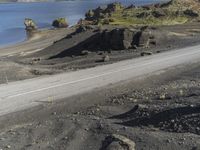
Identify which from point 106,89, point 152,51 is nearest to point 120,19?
point 152,51

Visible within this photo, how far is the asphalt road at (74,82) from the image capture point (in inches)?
707

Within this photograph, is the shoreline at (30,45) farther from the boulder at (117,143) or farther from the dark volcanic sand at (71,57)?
the boulder at (117,143)

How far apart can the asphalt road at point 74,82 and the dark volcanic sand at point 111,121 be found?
786 millimetres

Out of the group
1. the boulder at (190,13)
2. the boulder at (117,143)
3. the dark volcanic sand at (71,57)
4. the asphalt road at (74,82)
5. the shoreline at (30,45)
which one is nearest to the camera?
the boulder at (117,143)

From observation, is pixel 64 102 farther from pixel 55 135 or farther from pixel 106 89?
pixel 55 135

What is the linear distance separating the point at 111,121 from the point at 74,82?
772 cm

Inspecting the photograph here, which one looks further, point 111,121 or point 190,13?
point 190,13

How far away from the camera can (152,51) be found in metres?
33.3

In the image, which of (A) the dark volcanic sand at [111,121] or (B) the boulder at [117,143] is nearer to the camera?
(B) the boulder at [117,143]

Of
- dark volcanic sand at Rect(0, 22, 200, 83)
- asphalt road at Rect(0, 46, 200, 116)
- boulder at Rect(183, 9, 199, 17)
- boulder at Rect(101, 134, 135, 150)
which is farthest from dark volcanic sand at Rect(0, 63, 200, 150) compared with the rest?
boulder at Rect(183, 9, 199, 17)

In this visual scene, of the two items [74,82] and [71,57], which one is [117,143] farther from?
[71,57]

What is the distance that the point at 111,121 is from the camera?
13.9m

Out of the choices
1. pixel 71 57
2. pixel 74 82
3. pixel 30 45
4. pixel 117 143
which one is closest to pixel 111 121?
pixel 117 143

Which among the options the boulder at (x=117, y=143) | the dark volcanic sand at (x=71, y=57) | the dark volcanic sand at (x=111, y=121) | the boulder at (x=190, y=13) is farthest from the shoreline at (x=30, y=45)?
the boulder at (x=117, y=143)
